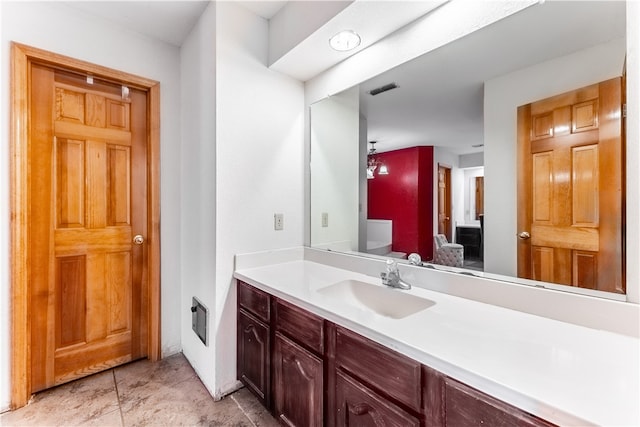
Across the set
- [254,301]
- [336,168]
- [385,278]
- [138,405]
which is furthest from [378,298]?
[138,405]

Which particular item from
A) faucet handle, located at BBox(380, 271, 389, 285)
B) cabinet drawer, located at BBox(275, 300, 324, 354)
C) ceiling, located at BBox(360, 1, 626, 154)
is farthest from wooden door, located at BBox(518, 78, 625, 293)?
cabinet drawer, located at BBox(275, 300, 324, 354)

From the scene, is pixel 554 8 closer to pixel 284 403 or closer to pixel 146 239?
pixel 284 403

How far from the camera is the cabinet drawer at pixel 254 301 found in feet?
4.88

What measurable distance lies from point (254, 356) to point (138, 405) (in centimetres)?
77

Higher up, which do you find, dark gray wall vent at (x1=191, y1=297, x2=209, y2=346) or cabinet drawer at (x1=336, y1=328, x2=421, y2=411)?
cabinet drawer at (x1=336, y1=328, x2=421, y2=411)

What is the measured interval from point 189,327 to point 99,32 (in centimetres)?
212

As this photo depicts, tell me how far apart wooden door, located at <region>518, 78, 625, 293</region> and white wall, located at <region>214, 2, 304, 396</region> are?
1.37m

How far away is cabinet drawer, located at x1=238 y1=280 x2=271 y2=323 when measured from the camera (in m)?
1.49

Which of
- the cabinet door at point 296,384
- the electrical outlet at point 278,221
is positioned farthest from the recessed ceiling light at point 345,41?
the cabinet door at point 296,384

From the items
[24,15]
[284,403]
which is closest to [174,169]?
[24,15]

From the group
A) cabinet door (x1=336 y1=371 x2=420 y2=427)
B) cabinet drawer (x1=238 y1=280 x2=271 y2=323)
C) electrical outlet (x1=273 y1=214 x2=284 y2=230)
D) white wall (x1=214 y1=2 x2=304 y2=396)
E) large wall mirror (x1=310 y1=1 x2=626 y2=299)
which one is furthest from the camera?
Answer: electrical outlet (x1=273 y1=214 x2=284 y2=230)

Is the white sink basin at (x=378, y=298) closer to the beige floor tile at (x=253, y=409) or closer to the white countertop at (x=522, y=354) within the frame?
the white countertop at (x=522, y=354)

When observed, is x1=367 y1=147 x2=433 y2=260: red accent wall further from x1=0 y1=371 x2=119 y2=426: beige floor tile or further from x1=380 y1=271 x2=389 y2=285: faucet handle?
x1=0 y1=371 x2=119 y2=426: beige floor tile

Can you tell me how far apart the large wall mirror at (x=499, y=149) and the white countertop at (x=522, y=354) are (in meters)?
0.22
